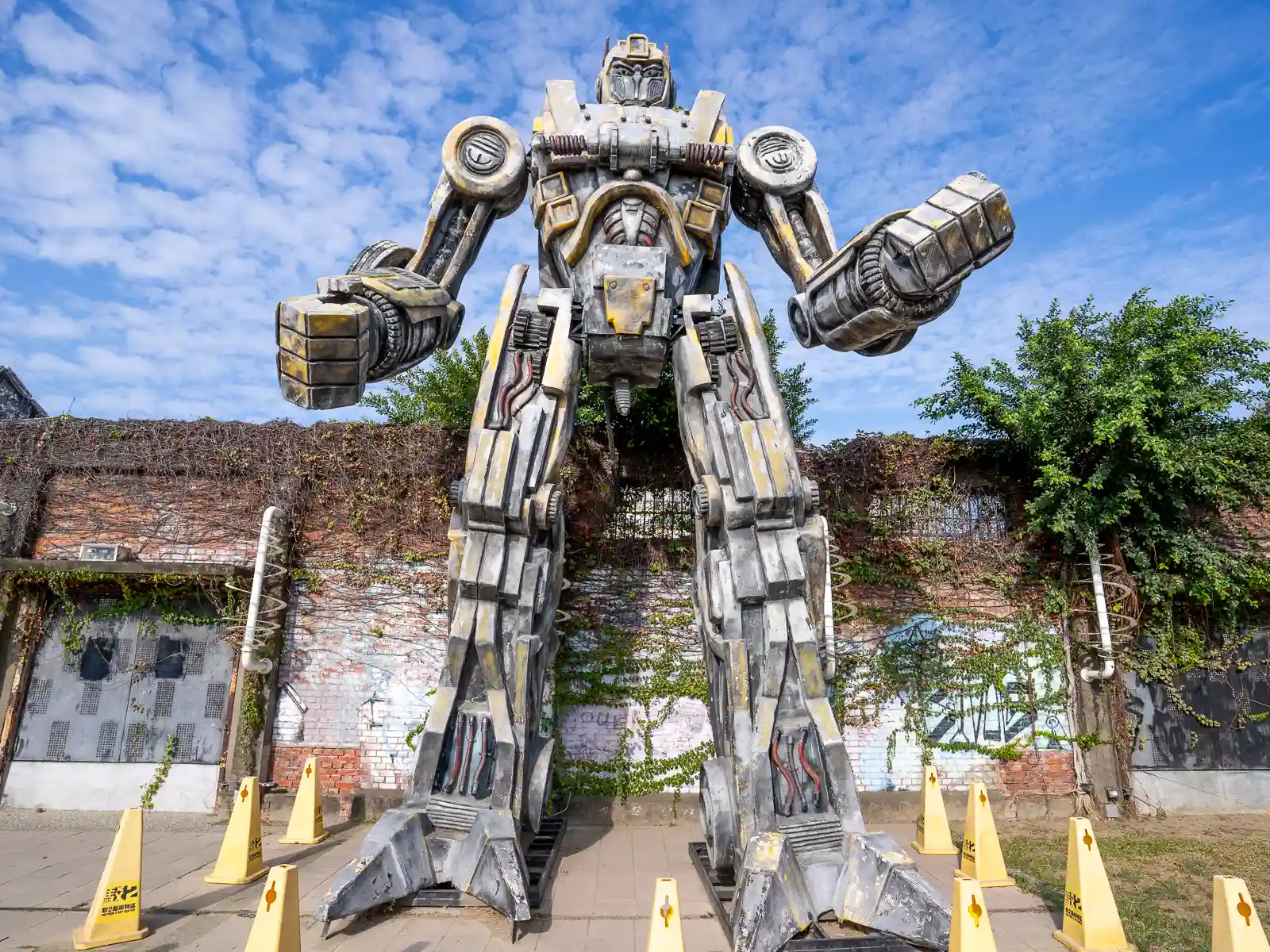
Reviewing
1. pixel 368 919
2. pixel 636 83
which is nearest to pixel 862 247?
pixel 636 83

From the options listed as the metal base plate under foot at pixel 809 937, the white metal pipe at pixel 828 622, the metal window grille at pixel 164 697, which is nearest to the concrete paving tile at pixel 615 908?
the metal base plate under foot at pixel 809 937

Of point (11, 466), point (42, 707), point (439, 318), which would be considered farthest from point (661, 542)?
point (11, 466)

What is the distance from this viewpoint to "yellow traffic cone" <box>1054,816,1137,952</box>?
10.6 feet

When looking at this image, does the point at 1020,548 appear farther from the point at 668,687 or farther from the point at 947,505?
the point at 668,687

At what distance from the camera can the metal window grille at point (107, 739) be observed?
6.33 metres

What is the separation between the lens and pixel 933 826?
4.88 m

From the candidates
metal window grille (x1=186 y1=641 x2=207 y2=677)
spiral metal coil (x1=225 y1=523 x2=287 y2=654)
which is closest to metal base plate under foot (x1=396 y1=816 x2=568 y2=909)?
spiral metal coil (x1=225 y1=523 x2=287 y2=654)

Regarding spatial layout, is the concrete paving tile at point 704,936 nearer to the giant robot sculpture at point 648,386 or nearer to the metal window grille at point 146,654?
the giant robot sculpture at point 648,386

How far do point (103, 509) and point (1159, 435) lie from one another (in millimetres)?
9639

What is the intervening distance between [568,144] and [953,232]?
2.41m

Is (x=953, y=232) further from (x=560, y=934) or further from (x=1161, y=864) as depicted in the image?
(x=1161, y=864)

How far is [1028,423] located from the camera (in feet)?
20.3

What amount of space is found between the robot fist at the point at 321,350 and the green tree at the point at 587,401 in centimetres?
180

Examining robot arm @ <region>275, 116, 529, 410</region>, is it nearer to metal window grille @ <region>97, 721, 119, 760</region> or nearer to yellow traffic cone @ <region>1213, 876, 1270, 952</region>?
yellow traffic cone @ <region>1213, 876, 1270, 952</region>
